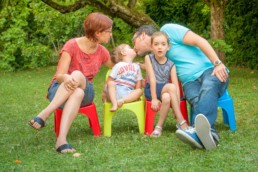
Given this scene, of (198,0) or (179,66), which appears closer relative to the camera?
(179,66)

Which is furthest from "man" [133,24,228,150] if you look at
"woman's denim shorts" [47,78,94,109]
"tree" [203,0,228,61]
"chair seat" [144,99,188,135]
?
"tree" [203,0,228,61]

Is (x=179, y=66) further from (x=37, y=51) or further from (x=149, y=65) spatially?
(x=37, y=51)

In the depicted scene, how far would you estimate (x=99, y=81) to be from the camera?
12.3m

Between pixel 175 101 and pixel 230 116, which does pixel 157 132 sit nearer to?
pixel 175 101

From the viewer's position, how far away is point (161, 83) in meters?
5.57

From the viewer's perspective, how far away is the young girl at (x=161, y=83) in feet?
17.6

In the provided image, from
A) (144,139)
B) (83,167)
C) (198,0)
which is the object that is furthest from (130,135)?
(198,0)

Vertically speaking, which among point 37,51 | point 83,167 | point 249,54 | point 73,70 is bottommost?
point 37,51

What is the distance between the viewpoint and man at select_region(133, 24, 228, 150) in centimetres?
488

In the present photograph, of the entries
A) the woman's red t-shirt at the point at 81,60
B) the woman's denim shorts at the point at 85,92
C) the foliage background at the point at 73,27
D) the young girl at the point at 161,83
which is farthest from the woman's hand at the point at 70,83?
the foliage background at the point at 73,27

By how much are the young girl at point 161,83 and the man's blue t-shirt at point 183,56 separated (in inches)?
3.6

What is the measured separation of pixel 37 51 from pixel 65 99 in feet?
39.2

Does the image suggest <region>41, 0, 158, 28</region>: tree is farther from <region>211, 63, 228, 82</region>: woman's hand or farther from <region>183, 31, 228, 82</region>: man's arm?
<region>211, 63, 228, 82</region>: woman's hand

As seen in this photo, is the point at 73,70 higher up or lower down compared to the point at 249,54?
higher up
